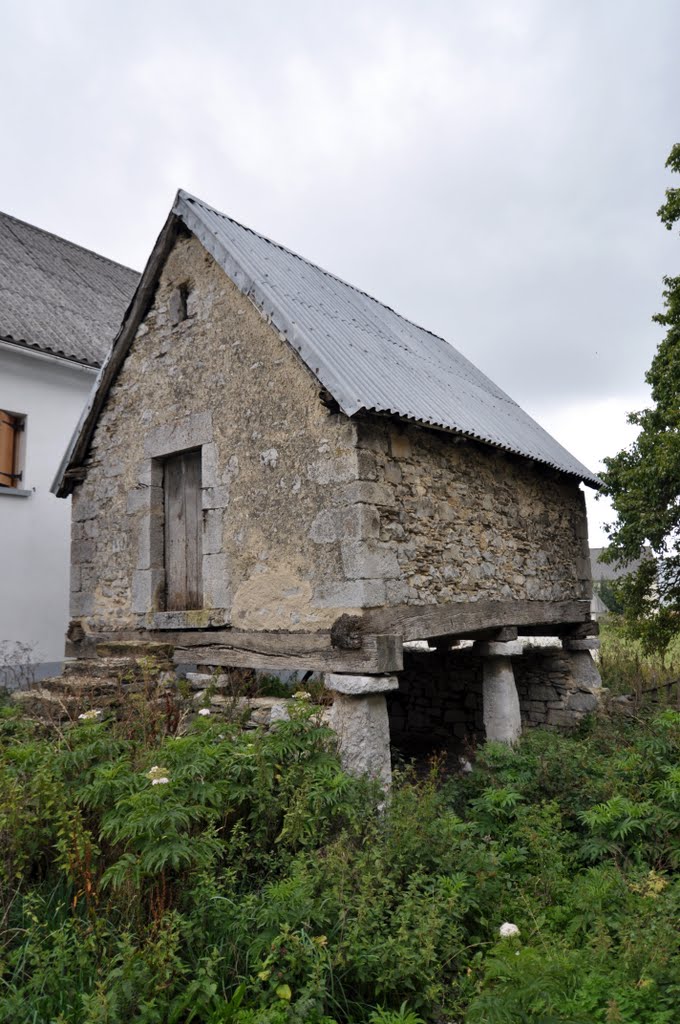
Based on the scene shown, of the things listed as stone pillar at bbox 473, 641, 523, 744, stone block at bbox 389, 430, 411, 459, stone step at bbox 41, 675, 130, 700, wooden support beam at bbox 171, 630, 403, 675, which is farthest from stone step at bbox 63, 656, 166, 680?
stone pillar at bbox 473, 641, 523, 744

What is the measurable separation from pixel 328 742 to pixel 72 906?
6.27ft

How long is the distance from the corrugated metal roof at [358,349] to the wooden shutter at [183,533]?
68.9 inches

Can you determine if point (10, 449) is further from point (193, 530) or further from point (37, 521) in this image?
point (193, 530)

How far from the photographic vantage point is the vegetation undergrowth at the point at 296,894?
2738 millimetres

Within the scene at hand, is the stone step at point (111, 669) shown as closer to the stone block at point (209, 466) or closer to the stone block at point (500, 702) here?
the stone block at point (209, 466)

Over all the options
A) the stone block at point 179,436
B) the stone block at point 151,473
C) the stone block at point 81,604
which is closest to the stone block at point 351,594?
the stone block at point 179,436

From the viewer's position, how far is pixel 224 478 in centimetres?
621

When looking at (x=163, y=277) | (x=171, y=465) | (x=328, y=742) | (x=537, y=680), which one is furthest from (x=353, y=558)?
(x=537, y=680)

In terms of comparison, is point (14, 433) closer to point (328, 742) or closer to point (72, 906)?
point (328, 742)

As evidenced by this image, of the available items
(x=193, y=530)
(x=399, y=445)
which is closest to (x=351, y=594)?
(x=399, y=445)

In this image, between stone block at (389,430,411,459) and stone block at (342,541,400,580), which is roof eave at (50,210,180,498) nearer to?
stone block at (389,430,411,459)

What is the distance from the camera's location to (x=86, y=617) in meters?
7.33

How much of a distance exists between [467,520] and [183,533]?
2696 mm

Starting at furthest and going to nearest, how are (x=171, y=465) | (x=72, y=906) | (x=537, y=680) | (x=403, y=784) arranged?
(x=537, y=680) < (x=171, y=465) < (x=403, y=784) < (x=72, y=906)
